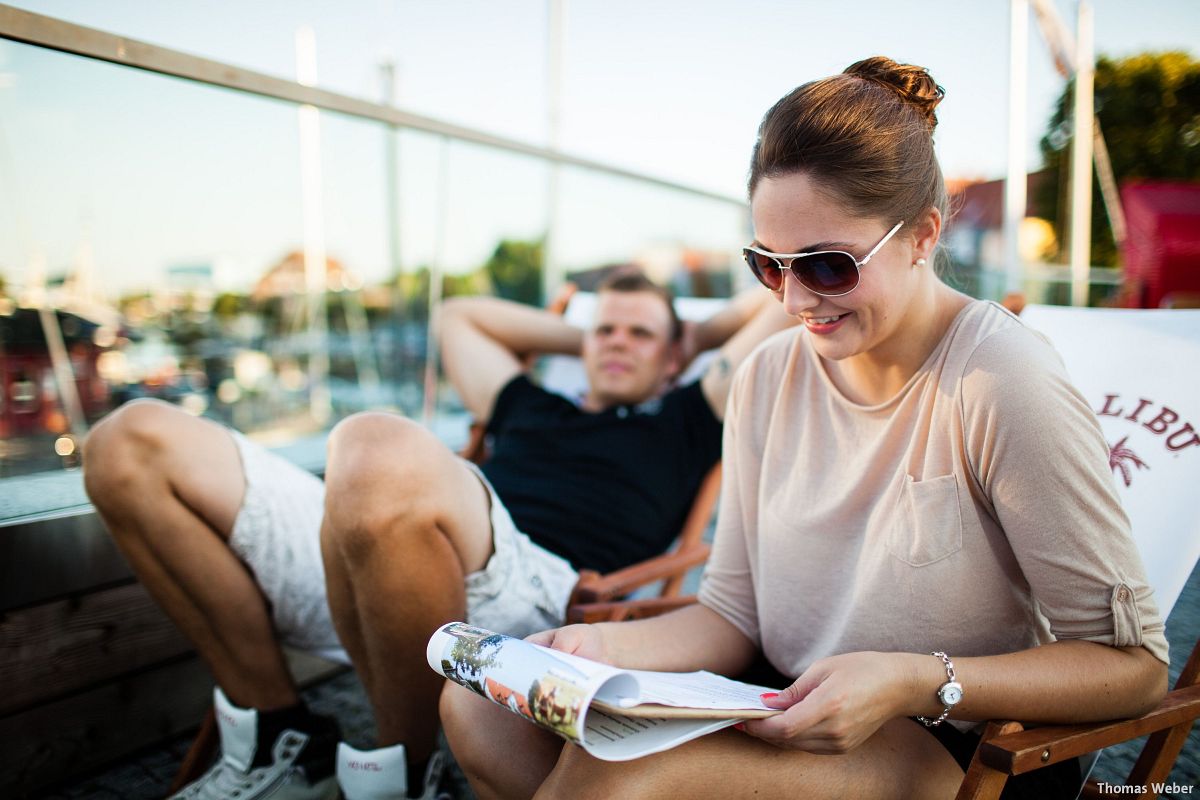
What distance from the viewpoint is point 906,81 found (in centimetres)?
130

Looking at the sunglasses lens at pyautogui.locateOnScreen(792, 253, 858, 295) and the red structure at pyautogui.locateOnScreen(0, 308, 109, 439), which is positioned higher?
the sunglasses lens at pyautogui.locateOnScreen(792, 253, 858, 295)

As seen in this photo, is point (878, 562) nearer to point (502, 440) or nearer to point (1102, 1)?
point (502, 440)

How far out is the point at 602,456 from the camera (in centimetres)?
253

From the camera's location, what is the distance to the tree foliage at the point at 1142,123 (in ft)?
49.1

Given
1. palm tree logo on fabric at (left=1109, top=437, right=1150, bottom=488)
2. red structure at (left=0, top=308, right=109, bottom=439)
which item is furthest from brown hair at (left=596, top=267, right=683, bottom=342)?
red structure at (left=0, top=308, right=109, bottom=439)

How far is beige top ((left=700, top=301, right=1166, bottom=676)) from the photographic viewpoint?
112 cm

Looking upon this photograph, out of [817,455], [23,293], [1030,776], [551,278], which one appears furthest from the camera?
[551,278]

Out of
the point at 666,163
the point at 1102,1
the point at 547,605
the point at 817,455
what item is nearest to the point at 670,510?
the point at 547,605

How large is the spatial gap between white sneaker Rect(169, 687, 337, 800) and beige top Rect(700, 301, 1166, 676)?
1.04 m

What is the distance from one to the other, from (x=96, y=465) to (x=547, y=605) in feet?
3.62

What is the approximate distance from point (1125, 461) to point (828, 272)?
970 millimetres

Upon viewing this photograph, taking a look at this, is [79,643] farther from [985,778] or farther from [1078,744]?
[1078,744]

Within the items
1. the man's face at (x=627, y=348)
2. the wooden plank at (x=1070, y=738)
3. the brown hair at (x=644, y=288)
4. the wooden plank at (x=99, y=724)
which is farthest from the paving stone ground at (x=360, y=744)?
the brown hair at (x=644, y=288)

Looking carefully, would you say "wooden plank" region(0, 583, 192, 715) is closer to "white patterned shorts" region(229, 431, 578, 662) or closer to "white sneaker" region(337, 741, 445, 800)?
"white patterned shorts" region(229, 431, 578, 662)
